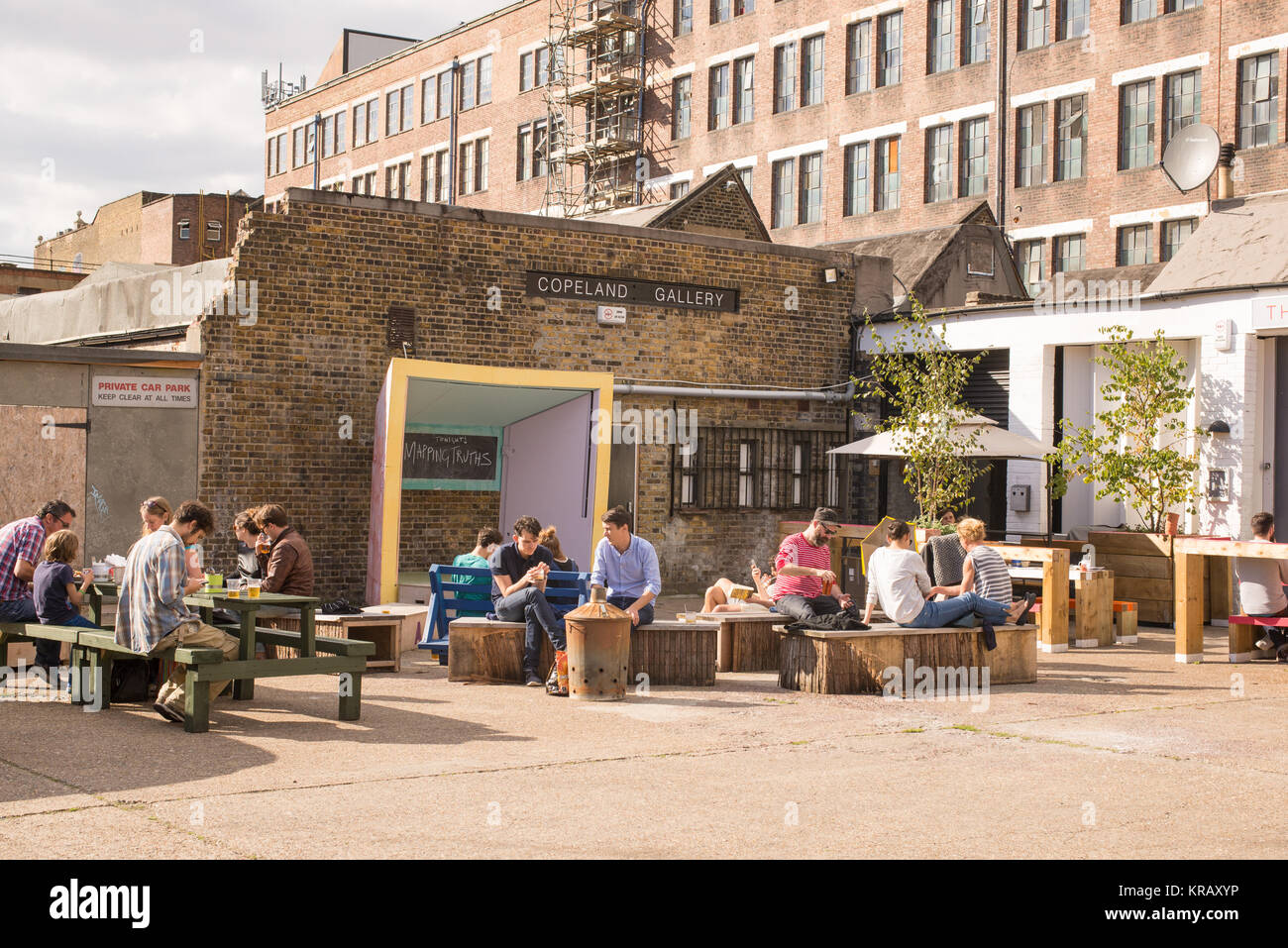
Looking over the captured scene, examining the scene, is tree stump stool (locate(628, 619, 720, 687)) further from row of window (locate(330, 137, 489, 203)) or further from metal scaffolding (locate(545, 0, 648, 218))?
row of window (locate(330, 137, 489, 203))

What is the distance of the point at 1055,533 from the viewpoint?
1978 centimetres

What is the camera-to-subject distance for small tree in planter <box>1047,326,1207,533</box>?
55.3ft

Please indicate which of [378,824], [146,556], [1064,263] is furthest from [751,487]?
[1064,263]

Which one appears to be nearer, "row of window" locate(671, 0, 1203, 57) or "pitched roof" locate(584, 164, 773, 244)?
"pitched roof" locate(584, 164, 773, 244)

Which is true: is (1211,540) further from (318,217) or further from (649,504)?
(318,217)

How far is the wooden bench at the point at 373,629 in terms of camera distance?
12.0 metres

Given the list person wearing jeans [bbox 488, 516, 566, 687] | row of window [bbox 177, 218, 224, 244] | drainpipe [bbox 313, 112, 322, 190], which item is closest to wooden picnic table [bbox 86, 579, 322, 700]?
person wearing jeans [bbox 488, 516, 566, 687]

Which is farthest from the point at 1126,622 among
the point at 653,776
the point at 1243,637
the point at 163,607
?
the point at 163,607

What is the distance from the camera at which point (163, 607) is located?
9086mm

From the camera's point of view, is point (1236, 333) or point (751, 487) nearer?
point (1236, 333)

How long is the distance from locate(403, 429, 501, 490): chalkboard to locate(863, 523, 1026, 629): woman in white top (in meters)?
7.63

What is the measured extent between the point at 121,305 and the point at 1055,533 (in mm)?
13329

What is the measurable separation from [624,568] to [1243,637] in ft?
20.5

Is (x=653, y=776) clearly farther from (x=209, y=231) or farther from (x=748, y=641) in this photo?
(x=209, y=231)
